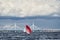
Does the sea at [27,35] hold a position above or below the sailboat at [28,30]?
below

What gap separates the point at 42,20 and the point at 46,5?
317mm

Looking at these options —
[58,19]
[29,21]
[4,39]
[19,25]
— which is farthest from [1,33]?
[58,19]

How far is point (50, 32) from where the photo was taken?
176cm

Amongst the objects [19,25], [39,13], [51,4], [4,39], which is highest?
[51,4]

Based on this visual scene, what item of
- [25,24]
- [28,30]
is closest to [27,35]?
[28,30]

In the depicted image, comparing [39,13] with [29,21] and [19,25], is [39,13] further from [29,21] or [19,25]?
[19,25]

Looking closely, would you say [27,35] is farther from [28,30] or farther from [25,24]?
[25,24]

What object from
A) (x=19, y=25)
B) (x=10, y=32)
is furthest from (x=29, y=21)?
(x=10, y=32)

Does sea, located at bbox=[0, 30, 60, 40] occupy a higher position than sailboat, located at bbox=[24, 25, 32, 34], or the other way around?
sailboat, located at bbox=[24, 25, 32, 34]

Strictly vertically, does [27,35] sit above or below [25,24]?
below

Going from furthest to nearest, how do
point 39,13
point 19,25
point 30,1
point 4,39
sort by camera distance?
point 30,1 < point 39,13 < point 19,25 < point 4,39

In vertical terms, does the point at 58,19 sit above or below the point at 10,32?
above

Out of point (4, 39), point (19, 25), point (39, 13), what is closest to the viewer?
point (4, 39)

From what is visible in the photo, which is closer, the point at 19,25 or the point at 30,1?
the point at 19,25
